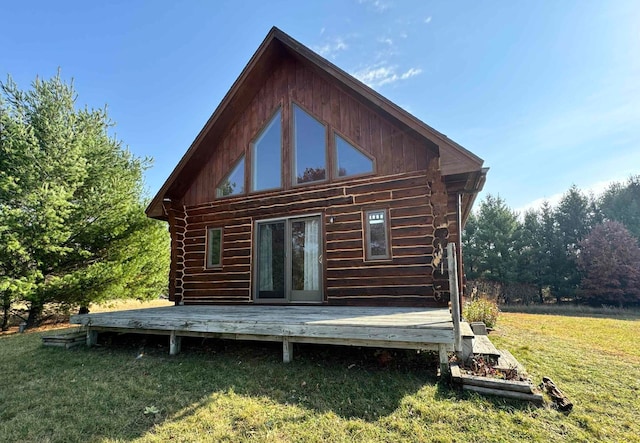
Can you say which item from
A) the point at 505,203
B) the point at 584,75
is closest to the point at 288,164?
the point at 584,75

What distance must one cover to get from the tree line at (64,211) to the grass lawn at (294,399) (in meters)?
4.68

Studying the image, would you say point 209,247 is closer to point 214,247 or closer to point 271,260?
point 214,247

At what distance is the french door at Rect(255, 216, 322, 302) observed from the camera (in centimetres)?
710

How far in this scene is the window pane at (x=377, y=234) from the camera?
647 centimetres

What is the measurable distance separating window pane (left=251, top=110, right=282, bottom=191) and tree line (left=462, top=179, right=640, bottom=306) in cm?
1741

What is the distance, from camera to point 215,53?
10586 mm

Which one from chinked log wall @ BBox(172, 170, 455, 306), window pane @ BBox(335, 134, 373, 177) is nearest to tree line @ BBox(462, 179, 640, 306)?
chinked log wall @ BBox(172, 170, 455, 306)

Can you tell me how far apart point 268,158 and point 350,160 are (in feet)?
7.42

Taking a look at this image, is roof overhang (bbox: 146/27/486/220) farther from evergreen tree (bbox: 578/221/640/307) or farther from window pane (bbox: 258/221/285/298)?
evergreen tree (bbox: 578/221/640/307)

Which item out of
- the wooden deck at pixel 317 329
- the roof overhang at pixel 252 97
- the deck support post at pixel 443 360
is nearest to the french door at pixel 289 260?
the wooden deck at pixel 317 329

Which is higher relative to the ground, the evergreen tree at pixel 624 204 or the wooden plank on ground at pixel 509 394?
the evergreen tree at pixel 624 204

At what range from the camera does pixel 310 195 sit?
7203 mm

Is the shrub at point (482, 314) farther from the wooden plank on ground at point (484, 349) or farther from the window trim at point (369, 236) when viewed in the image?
the wooden plank on ground at point (484, 349)

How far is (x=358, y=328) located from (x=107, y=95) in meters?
12.8
